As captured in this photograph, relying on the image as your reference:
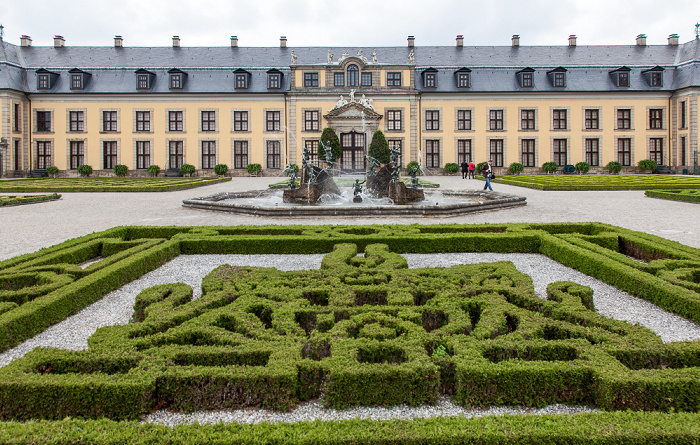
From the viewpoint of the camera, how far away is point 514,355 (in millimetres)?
3793

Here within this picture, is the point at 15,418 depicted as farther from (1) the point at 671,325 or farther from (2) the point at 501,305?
(1) the point at 671,325

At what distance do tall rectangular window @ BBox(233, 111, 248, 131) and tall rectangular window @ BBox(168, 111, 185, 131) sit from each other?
4303 mm

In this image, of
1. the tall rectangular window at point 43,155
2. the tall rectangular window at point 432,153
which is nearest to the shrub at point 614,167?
the tall rectangular window at point 432,153

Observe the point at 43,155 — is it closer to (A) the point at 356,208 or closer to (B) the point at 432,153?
(B) the point at 432,153

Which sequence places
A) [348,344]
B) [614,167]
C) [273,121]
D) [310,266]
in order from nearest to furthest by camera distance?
[348,344]
[310,266]
[614,167]
[273,121]

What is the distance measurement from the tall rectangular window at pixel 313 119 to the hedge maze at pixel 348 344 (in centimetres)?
3574

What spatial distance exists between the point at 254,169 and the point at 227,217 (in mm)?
27304

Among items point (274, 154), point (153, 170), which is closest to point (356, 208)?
point (274, 154)

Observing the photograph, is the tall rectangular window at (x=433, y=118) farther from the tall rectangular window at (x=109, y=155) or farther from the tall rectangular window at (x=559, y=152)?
the tall rectangular window at (x=109, y=155)

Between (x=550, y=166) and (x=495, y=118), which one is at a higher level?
(x=495, y=118)

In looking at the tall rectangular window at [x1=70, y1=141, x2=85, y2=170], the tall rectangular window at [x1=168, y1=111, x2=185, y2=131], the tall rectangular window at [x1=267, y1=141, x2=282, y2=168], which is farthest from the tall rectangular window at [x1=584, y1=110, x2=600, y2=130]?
the tall rectangular window at [x1=70, y1=141, x2=85, y2=170]

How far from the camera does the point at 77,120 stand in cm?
4122

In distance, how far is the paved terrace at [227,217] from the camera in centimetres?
1073

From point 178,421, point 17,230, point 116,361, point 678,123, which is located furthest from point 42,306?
point 678,123
